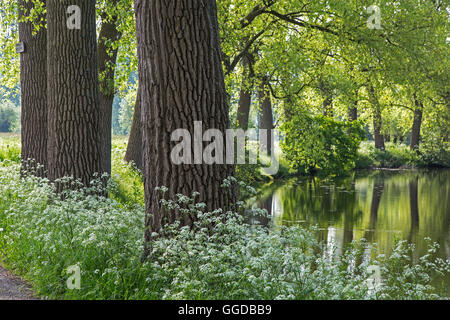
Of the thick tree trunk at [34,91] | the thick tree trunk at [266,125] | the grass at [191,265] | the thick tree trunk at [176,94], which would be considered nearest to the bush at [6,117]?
the thick tree trunk at [266,125]

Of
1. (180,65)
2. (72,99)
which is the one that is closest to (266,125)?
(72,99)

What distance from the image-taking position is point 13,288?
5430 mm

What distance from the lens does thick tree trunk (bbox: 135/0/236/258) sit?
5.45m

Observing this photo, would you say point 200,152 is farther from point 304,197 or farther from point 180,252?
point 304,197

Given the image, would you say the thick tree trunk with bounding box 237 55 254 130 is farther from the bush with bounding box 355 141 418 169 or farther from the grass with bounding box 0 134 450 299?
the bush with bounding box 355 141 418 169

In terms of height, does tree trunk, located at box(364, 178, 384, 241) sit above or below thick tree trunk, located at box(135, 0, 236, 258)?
below

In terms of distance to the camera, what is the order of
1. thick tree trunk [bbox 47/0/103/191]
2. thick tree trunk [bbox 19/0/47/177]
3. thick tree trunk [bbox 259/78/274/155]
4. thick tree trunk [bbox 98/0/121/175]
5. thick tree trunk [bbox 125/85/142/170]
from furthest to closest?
thick tree trunk [bbox 259/78/274/155] → thick tree trunk [bbox 125/85/142/170] → thick tree trunk [bbox 98/0/121/175] → thick tree trunk [bbox 19/0/47/177] → thick tree trunk [bbox 47/0/103/191]

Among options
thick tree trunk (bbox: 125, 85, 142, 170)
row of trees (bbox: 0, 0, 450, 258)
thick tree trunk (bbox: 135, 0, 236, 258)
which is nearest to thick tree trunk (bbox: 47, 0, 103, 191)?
row of trees (bbox: 0, 0, 450, 258)

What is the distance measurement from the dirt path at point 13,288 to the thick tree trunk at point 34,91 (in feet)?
18.0

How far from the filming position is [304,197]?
2012 cm

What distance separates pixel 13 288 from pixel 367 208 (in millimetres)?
14028

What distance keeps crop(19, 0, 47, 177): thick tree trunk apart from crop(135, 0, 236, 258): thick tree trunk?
6169mm

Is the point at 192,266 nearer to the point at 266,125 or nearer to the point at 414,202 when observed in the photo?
the point at 414,202
